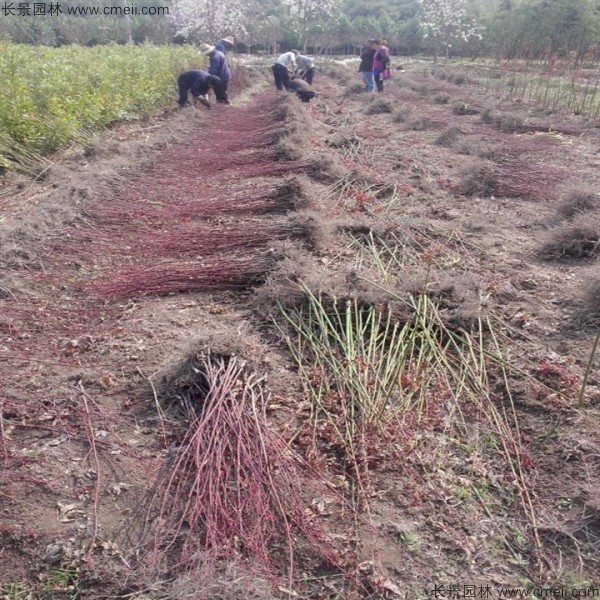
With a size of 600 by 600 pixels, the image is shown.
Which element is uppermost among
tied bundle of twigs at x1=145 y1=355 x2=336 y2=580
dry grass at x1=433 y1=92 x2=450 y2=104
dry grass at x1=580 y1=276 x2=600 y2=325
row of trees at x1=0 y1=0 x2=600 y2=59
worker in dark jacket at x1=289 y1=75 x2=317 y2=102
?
row of trees at x1=0 y1=0 x2=600 y2=59

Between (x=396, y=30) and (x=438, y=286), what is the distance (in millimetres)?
41794

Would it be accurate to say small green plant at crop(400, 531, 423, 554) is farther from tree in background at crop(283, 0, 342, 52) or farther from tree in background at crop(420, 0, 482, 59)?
tree in background at crop(283, 0, 342, 52)

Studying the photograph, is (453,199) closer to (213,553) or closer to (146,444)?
(146,444)

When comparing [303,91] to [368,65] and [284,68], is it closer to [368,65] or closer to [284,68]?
[284,68]

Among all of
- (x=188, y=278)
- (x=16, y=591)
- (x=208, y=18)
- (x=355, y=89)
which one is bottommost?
(x=16, y=591)

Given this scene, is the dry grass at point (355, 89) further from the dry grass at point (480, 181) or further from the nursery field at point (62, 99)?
the dry grass at point (480, 181)

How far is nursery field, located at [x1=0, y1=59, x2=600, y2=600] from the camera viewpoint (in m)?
2.12

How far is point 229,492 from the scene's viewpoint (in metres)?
2.34

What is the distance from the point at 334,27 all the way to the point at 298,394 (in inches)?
1603

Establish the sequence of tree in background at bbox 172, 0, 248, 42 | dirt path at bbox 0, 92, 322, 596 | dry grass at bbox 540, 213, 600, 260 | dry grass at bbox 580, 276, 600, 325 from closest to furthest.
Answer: dirt path at bbox 0, 92, 322, 596
dry grass at bbox 580, 276, 600, 325
dry grass at bbox 540, 213, 600, 260
tree in background at bbox 172, 0, 248, 42

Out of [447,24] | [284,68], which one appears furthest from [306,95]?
[447,24]

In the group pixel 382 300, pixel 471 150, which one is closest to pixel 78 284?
pixel 382 300

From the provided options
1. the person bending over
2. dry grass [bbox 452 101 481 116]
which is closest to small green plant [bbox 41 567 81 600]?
dry grass [bbox 452 101 481 116]

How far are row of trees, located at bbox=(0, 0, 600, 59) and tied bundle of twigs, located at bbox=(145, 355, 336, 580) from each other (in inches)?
702
